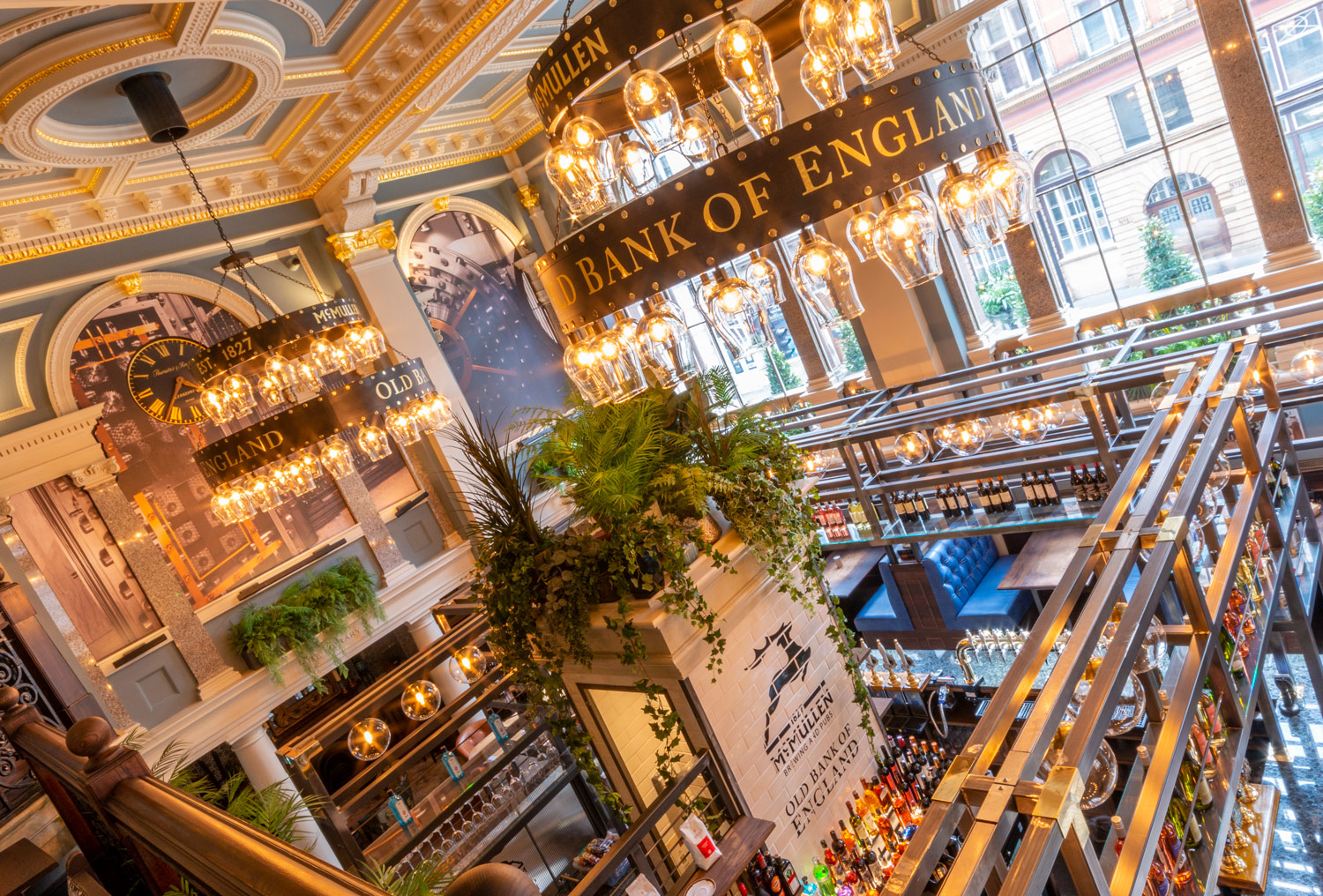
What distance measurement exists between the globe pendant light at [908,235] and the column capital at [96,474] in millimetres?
7338

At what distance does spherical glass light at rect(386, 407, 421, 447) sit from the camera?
505 cm

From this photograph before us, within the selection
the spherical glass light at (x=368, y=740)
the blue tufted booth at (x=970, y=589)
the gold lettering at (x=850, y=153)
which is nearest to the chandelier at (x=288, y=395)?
the spherical glass light at (x=368, y=740)

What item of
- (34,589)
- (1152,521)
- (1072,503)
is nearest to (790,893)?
(1152,521)

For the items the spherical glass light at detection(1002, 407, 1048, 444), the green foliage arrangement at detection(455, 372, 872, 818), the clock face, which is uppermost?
the clock face

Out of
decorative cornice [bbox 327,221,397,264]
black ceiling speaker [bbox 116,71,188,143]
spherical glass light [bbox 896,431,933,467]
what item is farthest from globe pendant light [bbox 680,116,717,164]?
decorative cornice [bbox 327,221,397,264]

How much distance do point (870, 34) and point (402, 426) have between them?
13.7 feet

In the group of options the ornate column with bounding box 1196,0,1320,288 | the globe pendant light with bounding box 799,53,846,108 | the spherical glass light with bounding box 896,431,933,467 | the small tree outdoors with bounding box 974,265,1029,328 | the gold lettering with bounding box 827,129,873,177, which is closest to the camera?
the gold lettering with bounding box 827,129,873,177

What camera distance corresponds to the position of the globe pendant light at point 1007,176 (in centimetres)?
189

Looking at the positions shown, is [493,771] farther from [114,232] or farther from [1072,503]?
[114,232]

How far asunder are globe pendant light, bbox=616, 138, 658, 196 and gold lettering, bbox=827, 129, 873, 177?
0.78 m

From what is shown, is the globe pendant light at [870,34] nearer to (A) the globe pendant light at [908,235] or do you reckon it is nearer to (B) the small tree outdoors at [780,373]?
(A) the globe pendant light at [908,235]

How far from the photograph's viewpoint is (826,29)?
1.73 metres

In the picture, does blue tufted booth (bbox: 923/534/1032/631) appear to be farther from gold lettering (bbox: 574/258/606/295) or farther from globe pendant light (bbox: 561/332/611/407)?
gold lettering (bbox: 574/258/606/295)

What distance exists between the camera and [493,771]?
5.05m
